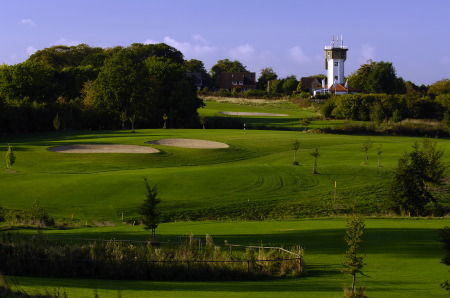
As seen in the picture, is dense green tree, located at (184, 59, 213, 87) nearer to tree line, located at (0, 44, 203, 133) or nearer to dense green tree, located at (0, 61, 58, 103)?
tree line, located at (0, 44, 203, 133)

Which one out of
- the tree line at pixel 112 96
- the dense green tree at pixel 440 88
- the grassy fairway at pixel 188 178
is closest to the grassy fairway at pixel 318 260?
the grassy fairway at pixel 188 178

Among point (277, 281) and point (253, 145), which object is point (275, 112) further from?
point (277, 281)

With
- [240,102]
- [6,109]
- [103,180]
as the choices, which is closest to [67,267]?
[103,180]

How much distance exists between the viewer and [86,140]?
218 feet

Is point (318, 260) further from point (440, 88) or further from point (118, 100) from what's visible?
point (440, 88)

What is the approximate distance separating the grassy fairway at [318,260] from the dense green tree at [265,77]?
15036 cm

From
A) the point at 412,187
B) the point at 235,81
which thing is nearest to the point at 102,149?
the point at 412,187

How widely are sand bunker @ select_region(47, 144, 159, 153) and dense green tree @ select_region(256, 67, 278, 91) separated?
12023 cm

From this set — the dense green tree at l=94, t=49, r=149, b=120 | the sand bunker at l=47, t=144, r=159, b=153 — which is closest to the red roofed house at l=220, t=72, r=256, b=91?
the dense green tree at l=94, t=49, r=149, b=120

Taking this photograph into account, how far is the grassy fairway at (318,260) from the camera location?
1830 cm

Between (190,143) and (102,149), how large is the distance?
35.4ft

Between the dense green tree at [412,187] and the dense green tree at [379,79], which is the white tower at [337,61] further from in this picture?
the dense green tree at [412,187]

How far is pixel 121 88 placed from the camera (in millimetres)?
85875

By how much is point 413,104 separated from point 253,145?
4448cm
